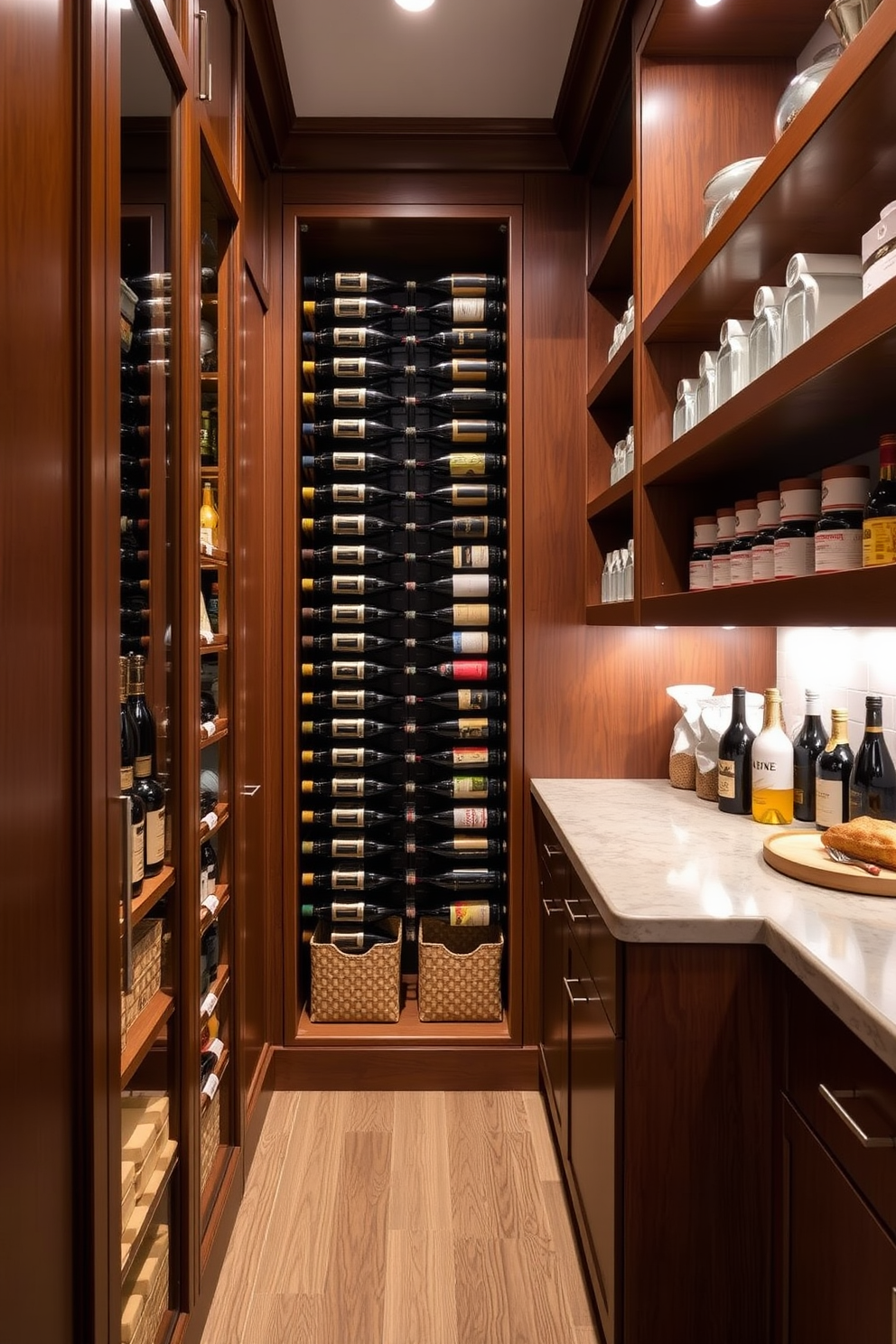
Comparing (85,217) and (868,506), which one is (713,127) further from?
(85,217)

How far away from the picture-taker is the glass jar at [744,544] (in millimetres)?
1728

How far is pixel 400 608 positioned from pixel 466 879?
97 centimetres

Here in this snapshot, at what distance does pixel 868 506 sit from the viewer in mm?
1273

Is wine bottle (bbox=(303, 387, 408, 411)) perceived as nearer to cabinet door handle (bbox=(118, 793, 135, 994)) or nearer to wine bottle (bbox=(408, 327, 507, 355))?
wine bottle (bbox=(408, 327, 507, 355))

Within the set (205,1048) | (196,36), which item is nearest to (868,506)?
(196,36)

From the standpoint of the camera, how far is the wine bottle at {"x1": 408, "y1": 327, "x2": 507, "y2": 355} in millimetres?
2777

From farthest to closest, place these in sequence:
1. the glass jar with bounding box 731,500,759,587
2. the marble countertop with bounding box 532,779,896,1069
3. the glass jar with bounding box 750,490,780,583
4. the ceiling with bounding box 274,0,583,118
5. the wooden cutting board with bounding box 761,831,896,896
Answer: the ceiling with bounding box 274,0,583,118
the glass jar with bounding box 731,500,759,587
the glass jar with bounding box 750,490,780,583
the wooden cutting board with bounding box 761,831,896,896
the marble countertop with bounding box 532,779,896,1069

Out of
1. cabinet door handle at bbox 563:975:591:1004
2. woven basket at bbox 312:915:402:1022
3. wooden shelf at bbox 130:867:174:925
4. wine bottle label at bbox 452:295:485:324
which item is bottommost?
woven basket at bbox 312:915:402:1022

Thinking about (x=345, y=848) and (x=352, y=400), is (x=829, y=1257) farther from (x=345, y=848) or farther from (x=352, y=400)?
(x=352, y=400)

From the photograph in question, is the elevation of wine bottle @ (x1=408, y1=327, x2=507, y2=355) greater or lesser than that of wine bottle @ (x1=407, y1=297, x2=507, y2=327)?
lesser

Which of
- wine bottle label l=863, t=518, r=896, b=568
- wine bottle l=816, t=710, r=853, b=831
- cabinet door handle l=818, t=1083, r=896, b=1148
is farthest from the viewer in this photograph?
wine bottle l=816, t=710, r=853, b=831

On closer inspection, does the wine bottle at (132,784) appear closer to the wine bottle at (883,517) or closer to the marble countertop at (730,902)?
the marble countertop at (730,902)

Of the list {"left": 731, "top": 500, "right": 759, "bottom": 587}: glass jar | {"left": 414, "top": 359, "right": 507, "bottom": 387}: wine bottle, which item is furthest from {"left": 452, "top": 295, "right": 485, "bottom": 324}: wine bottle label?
{"left": 731, "top": 500, "right": 759, "bottom": 587}: glass jar

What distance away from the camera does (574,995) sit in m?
1.89
